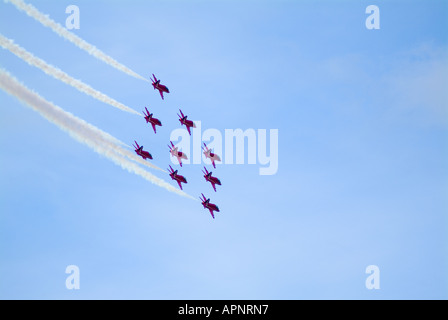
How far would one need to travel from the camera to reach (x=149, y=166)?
80.2 metres

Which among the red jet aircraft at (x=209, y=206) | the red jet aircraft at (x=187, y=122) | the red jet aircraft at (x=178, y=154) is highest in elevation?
the red jet aircraft at (x=187, y=122)

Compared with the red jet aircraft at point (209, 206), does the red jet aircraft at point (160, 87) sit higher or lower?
higher

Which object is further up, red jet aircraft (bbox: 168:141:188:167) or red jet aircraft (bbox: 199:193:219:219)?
red jet aircraft (bbox: 168:141:188:167)

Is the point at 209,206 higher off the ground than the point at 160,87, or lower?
lower

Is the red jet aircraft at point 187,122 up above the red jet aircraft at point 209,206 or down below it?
above

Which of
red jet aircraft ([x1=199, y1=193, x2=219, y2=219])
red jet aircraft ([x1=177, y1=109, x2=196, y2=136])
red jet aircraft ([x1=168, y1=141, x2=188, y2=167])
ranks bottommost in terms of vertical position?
red jet aircraft ([x1=199, y1=193, x2=219, y2=219])

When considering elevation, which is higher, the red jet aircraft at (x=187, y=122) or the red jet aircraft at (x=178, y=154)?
the red jet aircraft at (x=187, y=122)

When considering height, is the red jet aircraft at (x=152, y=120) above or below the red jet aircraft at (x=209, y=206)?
above

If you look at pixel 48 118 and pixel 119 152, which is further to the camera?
pixel 119 152

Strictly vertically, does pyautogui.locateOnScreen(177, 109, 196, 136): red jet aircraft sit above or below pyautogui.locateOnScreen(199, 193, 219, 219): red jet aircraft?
Result: above
